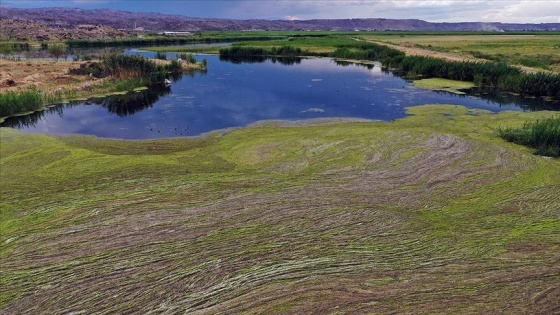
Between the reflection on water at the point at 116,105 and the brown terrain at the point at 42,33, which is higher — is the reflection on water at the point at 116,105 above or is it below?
below

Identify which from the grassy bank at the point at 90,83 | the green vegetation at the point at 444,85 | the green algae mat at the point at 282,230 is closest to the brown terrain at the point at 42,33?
the grassy bank at the point at 90,83

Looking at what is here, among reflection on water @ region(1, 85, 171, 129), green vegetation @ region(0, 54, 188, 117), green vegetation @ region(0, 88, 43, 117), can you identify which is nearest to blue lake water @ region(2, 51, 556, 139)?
reflection on water @ region(1, 85, 171, 129)

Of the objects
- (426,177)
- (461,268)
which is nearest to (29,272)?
(461,268)

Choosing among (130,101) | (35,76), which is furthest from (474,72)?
(35,76)

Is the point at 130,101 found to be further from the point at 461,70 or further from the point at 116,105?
the point at 461,70

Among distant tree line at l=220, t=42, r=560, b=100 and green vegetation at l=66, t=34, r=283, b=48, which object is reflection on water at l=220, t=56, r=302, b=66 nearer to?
distant tree line at l=220, t=42, r=560, b=100

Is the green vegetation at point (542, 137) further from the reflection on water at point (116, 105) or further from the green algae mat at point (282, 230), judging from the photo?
the reflection on water at point (116, 105)
